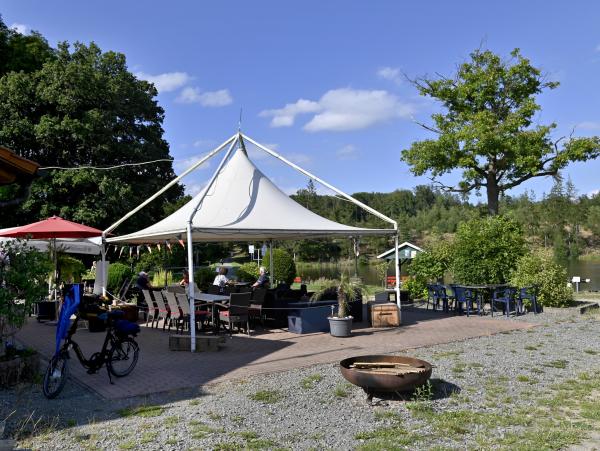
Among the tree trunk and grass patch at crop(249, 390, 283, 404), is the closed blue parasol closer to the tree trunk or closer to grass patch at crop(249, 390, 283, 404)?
grass patch at crop(249, 390, 283, 404)

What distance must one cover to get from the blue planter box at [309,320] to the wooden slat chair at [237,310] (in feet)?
2.87

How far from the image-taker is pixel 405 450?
13.6 ft

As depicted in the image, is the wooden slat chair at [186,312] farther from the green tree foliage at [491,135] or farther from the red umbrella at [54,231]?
the green tree foliage at [491,135]

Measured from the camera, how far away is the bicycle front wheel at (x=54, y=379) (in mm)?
5730

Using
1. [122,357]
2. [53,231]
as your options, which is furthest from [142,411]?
[53,231]

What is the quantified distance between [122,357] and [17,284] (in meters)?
1.50

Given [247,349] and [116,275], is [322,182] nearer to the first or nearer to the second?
[247,349]

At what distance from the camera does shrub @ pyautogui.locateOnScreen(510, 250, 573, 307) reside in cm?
1293

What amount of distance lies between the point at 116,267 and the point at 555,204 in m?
64.4

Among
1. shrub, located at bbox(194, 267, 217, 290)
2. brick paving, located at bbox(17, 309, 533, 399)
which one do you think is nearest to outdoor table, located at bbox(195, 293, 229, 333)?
brick paving, located at bbox(17, 309, 533, 399)

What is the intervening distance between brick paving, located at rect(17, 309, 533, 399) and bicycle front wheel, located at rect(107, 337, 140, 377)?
0.38ft

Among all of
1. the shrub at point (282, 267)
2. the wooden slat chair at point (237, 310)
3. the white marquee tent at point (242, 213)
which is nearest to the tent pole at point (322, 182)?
A: the white marquee tent at point (242, 213)

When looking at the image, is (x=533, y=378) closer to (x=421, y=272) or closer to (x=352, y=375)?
(x=352, y=375)

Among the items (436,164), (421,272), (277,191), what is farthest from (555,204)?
(277,191)
